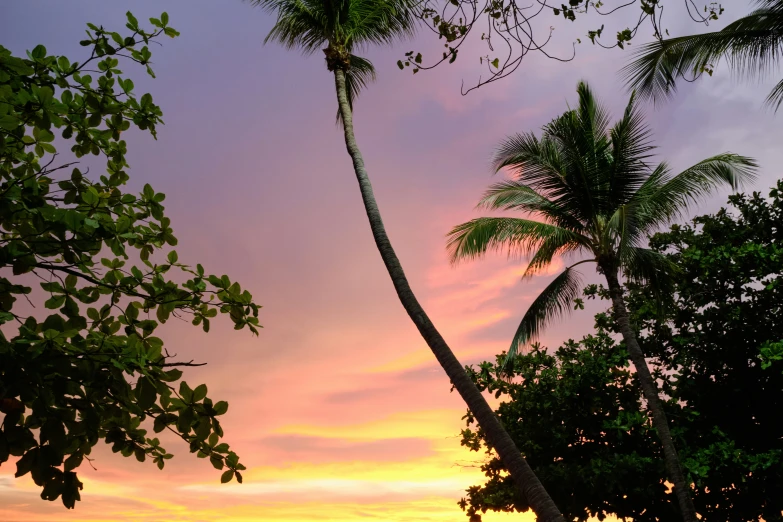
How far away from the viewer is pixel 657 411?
1477 cm

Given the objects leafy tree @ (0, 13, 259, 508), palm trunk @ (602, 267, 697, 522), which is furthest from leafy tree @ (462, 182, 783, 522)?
leafy tree @ (0, 13, 259, 508)

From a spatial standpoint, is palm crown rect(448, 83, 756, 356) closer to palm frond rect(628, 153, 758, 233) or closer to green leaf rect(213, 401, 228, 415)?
→ palm frond rect(628, 153, 758, 233)

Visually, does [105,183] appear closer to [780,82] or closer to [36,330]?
[36,330]

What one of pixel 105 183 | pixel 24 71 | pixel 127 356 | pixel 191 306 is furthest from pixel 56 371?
pixel 105 183

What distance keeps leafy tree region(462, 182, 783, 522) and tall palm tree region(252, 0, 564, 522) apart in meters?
9.47

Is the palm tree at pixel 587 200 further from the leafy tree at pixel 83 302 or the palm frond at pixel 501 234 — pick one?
the leafy tree at pixel 83 302

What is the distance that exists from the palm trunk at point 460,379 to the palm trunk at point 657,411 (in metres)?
8.13

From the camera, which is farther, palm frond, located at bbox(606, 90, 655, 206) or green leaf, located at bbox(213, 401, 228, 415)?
palm frond, located at bbox(606, 90, 655, 206)

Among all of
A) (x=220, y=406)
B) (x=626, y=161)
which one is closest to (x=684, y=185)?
(x=626, y=161)

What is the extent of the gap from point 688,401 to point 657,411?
368cm

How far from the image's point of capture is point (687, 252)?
59.1ft

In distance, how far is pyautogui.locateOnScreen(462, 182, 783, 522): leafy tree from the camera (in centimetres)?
1642

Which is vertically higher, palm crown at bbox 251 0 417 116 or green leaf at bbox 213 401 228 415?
palm crown at bbox 251 0 417 116

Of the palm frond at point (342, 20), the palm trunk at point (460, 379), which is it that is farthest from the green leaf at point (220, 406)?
the palm frond at point (342, 20)
